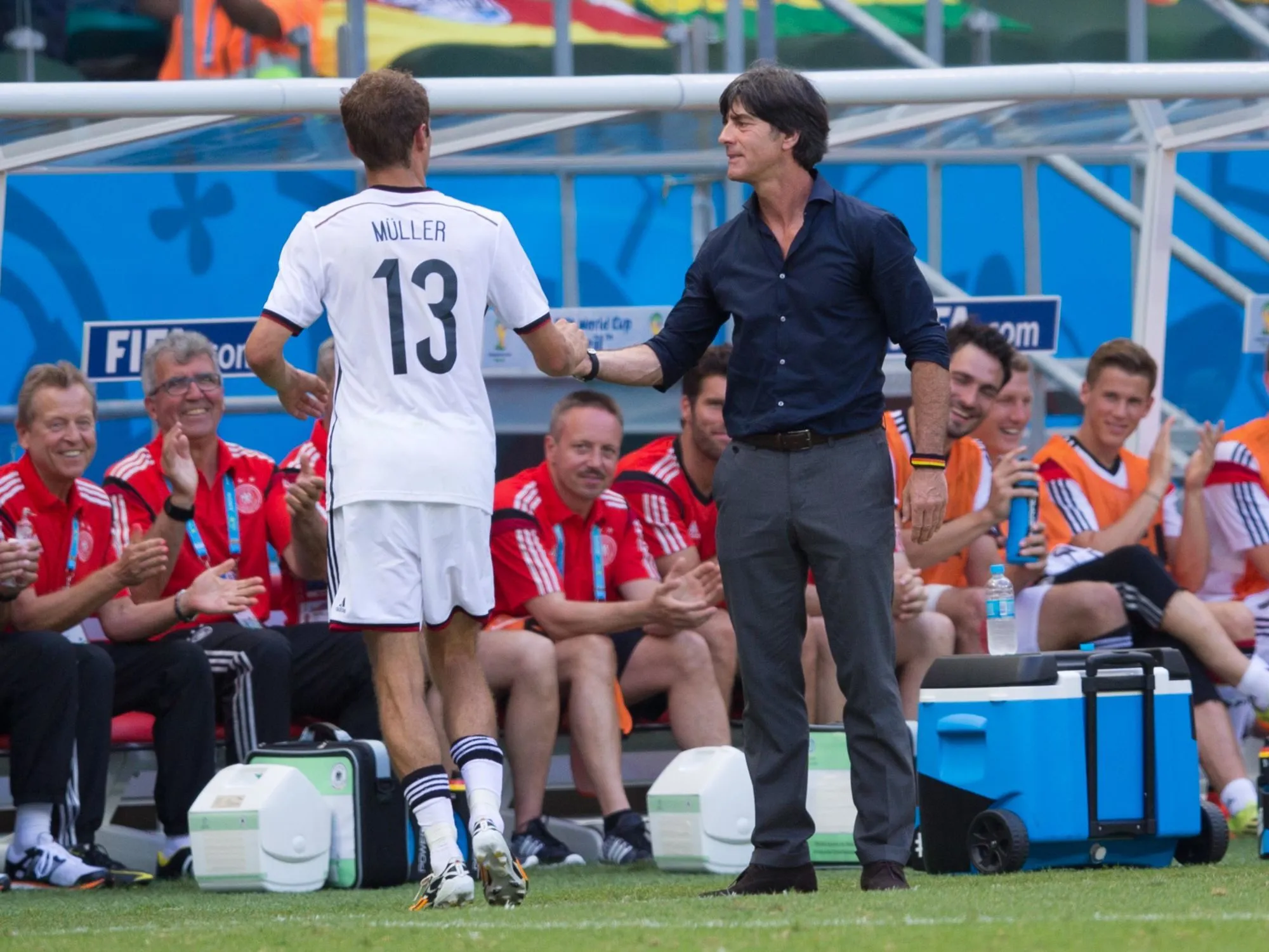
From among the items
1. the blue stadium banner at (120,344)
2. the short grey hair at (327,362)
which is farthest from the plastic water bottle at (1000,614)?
A: the blue stadium banner at (120,344)

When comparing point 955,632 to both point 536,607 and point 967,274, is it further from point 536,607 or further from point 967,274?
point 967,274

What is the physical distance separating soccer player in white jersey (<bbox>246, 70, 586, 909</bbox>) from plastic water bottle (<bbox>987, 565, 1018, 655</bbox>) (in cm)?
184

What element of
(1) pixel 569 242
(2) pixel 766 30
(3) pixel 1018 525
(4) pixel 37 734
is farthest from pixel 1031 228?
(4) pixel 37 734

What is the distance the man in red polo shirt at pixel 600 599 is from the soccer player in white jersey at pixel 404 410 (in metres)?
1.96

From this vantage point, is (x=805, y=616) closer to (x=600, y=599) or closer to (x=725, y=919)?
(x=725, y=919)

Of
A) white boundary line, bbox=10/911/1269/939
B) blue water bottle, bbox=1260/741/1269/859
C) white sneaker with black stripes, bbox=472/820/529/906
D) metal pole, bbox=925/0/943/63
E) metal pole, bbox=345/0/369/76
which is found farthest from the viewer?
metal pole, bbox=925/0/943/63

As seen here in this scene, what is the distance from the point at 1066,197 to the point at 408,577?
29.7 feet

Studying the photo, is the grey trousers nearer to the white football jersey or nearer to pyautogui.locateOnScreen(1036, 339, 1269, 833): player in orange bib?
the white football jersey

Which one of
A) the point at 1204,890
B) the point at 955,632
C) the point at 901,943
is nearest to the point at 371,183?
the point at 901,943

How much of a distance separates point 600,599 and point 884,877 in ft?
8.64

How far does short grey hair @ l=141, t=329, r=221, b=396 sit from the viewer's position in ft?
24.2

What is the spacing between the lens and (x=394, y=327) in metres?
4.95

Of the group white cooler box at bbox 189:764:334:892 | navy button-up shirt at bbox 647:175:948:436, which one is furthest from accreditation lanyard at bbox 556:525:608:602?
navy button-up shirt at bbox 647:175:948:436

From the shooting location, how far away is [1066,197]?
13.3 m
